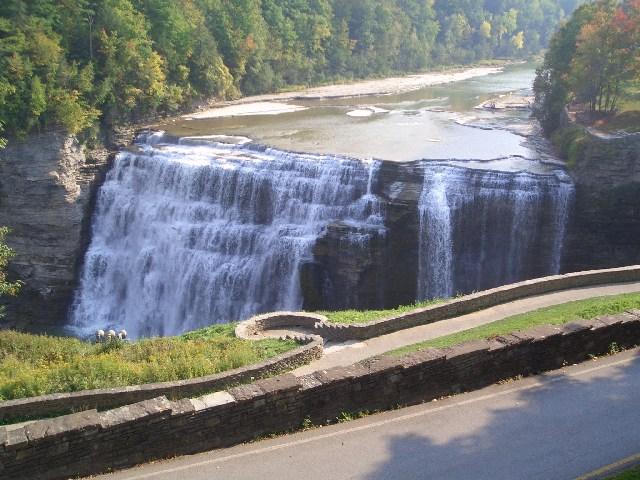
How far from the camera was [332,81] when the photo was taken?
200 feet

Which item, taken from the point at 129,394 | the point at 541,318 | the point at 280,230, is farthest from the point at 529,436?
the point at 280,230

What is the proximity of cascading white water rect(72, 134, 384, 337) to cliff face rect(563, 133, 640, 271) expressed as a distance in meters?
7.02

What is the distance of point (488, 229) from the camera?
2445cm

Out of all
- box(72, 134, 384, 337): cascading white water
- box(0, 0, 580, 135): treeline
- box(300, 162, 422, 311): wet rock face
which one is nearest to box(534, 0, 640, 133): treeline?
box(300, 162, 422, 311): wet rock face

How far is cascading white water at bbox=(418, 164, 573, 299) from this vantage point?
24016 millimetres

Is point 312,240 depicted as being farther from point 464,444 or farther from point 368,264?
point 464,444

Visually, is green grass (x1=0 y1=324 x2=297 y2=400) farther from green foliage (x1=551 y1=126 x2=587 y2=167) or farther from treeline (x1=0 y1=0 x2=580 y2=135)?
treeline (x1=0 y1=0 x2=580 y2=135)

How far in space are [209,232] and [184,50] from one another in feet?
66.1

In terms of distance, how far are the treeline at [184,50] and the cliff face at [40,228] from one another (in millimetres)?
1782

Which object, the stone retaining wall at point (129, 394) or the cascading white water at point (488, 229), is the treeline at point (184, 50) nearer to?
the cascading white water at point (488, 229)

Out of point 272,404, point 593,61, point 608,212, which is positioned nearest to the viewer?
point 272,404

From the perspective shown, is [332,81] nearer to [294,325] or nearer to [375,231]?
[375,231]

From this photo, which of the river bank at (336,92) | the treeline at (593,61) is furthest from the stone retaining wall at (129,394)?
the river bank at (336,92)

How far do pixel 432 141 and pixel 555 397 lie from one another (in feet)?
79.2
